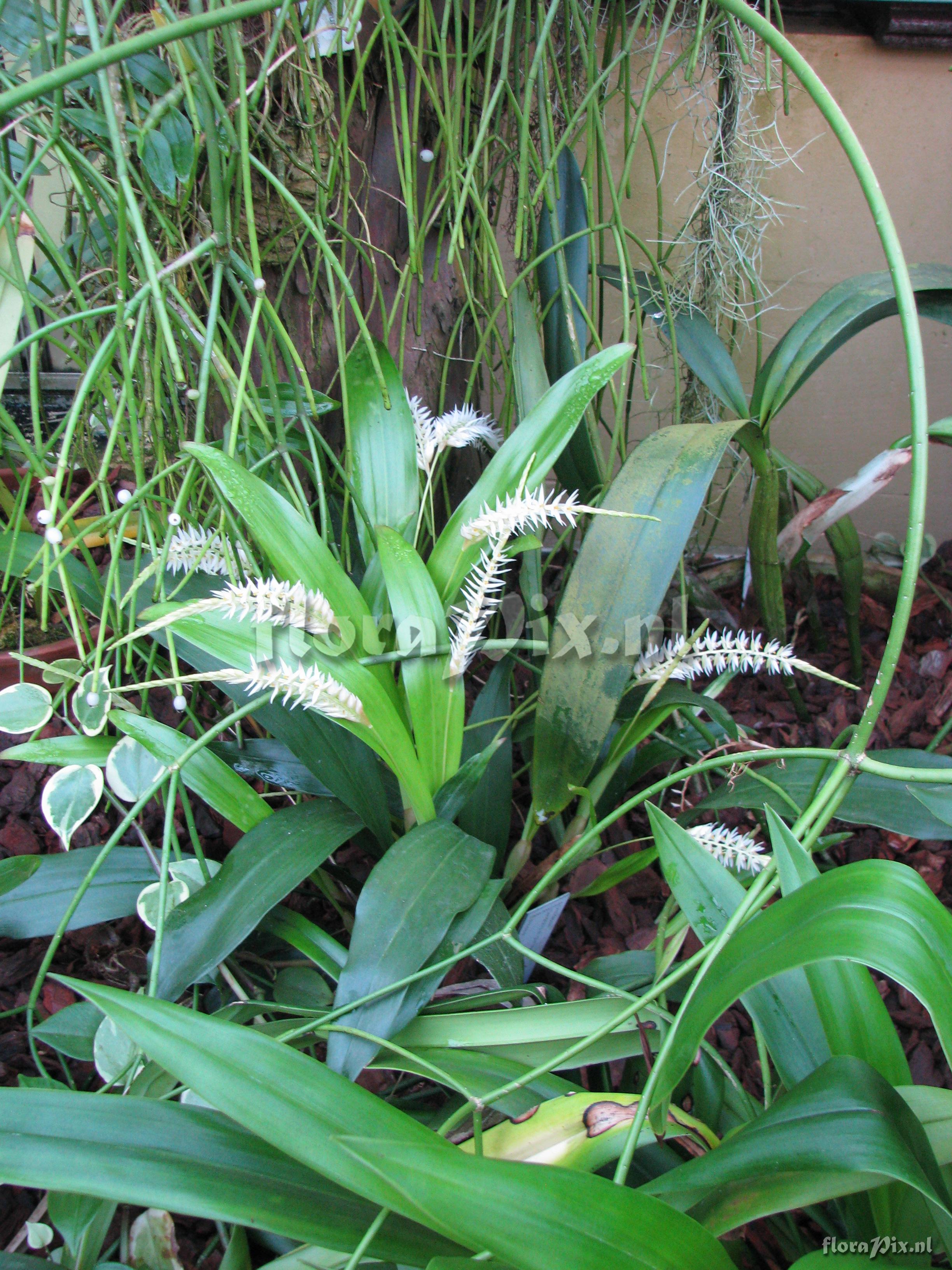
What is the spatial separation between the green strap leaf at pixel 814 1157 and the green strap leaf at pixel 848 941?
0.06 meters

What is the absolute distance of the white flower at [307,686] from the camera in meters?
0.51

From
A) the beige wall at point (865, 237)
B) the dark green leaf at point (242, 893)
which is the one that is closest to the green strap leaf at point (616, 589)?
the dark green leaf at point (242, 893)

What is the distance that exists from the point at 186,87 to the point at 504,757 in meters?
0.64

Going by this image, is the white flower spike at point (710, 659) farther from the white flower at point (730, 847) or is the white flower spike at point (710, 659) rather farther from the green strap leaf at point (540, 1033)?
the green strap leaf at point (540, 1033)

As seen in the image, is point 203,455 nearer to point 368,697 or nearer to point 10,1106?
point 368,697

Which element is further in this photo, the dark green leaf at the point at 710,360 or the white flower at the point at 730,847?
the dark green leaf at the point at 710,360

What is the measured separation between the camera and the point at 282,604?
52 centimetres

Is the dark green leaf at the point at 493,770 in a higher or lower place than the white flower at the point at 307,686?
lower

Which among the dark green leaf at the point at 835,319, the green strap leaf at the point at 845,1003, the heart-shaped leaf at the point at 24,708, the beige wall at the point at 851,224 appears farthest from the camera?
the beige wall at the point at 851,224

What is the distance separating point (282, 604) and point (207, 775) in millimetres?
274

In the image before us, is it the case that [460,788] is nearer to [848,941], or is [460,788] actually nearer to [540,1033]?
[540,1033]

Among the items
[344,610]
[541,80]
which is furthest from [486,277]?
[344,610]

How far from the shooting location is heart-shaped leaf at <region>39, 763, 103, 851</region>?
2.19 feet

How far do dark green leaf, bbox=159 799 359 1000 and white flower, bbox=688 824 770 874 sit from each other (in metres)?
0.31
